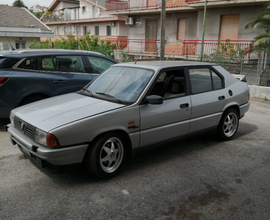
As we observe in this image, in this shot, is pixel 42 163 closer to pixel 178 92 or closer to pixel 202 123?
pixel 178 92

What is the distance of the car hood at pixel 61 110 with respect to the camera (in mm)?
3768

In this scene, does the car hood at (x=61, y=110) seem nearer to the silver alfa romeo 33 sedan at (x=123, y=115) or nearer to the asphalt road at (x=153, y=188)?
the silver alfa romeo 33 sedan at (x=123, y=115)

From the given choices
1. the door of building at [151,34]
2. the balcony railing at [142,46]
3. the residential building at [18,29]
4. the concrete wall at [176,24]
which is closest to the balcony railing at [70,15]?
the residential building at [18,29]

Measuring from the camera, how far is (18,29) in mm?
23547

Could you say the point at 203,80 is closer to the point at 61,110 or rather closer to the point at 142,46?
the point at 61,110

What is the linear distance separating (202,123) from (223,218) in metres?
2.19

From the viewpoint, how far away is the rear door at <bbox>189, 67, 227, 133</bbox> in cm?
503

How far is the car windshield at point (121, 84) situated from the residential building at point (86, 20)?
24.6 metres

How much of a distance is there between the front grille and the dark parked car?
2037 millimetres

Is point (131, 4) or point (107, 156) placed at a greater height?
point (131, 4)

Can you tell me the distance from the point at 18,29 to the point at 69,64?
1906cm

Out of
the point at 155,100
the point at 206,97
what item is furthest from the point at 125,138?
the point at 206,97

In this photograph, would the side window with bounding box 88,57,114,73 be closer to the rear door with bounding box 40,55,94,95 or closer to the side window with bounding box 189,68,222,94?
the rear door with bounding box 40,55,94,95

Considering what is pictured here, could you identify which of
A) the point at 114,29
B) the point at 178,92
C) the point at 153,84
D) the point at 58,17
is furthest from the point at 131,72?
the point at 58,17
